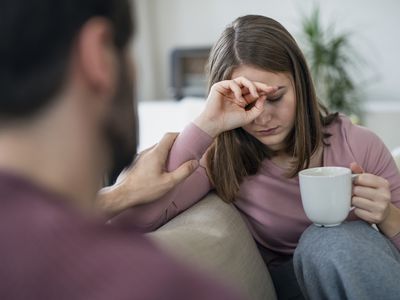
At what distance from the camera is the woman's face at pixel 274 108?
1.20m

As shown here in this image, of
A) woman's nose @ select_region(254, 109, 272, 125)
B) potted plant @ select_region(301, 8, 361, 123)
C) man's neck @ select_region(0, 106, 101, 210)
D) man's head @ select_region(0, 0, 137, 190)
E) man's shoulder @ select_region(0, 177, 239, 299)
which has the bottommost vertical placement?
potted plant @ select_region(301, 8, 361, 123)

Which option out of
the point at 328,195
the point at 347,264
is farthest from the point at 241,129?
the point at 347,264

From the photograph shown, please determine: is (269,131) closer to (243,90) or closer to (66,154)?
(243,90)

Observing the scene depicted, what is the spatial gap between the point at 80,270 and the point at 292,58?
93 centimetres

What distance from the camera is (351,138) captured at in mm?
1256

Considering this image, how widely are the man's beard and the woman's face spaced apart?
74 centimetres

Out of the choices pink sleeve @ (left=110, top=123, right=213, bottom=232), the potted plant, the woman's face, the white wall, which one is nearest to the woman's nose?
the woman's face

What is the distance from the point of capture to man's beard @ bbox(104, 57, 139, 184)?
18.2 inches

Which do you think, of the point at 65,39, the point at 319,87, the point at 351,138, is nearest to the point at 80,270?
the point at 65,39

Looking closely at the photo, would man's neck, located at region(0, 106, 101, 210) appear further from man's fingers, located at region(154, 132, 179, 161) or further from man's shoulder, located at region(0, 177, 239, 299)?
man's fingers, located at region(154, 132, 179, 161)

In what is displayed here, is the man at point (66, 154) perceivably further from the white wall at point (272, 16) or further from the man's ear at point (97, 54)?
the white wall at point (272, 16)

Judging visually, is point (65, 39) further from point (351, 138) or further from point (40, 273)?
point (351, 138)

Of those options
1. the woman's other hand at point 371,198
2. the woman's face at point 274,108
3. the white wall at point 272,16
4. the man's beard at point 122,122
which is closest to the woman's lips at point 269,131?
the woman's face at point 274,108

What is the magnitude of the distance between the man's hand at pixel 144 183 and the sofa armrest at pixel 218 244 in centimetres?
8
